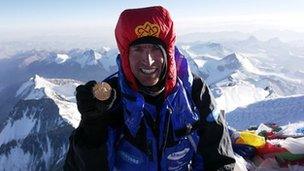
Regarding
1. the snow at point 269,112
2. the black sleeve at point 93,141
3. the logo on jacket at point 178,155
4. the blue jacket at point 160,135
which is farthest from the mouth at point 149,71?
the snow at point 269,112

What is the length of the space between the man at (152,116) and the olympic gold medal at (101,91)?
615mm

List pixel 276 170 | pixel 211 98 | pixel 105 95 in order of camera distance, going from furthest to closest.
Answer: pixel 276 170 → pixel 211 98 → pixel 105 95

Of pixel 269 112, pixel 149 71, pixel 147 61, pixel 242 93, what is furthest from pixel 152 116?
pixel 242 93

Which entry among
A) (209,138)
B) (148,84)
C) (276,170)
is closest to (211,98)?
(209,138)

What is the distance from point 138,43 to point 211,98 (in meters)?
1.36

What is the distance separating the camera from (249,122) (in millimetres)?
58438

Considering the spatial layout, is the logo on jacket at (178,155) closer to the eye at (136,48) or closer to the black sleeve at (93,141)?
the black sleeve at (93,141)

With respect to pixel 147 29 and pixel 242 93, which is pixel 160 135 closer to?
pixel 147 29

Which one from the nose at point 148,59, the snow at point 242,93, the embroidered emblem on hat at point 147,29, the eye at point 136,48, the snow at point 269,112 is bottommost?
the snow at point 242,93

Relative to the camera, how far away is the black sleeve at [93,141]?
17.9 feet

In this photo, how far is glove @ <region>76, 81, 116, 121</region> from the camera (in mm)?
5086

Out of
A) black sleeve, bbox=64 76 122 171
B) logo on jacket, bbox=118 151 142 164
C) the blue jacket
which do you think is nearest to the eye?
the blue jacket

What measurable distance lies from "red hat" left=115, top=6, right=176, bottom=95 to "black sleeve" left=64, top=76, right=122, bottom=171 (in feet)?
1.95

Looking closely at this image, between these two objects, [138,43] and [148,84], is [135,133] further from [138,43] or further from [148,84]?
[138,43]
